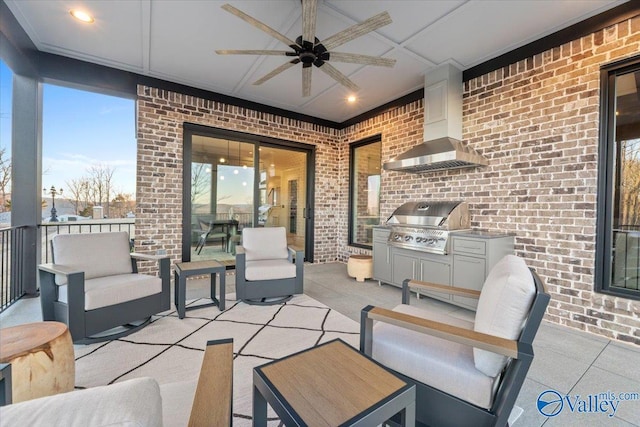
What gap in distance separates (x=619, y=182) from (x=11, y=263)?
6504mm

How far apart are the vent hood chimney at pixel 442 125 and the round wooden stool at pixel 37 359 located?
3.73m

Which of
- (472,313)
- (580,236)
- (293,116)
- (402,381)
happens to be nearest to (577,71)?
(580,236)

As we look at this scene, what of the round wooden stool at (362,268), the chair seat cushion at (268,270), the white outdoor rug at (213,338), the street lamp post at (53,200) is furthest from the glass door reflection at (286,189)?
the street lamp post at (53,200)

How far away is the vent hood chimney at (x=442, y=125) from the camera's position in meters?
3.50

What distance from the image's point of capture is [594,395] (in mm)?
1795

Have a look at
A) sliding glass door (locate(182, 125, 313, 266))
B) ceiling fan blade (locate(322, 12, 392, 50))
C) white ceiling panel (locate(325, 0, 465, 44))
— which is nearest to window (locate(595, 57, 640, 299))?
white ceiling panel (locate(325, 0, 465, 44))

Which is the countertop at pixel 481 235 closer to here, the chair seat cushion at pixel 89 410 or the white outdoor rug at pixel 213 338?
the white outdoor rug at pixel 213 338

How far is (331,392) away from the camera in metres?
1.03

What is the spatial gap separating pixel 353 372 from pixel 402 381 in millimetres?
196

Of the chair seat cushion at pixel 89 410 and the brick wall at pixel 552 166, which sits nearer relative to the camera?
the chair seat cushion at pixel 89 410

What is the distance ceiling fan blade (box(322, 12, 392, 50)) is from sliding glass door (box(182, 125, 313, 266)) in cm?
300

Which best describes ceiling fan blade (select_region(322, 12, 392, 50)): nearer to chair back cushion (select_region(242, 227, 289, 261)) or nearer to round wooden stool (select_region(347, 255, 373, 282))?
chair back cushion (select_region(242, 227, 289, 261))

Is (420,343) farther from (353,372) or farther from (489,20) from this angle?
(489,20)

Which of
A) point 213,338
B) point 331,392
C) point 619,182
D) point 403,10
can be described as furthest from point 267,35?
point 619,182
